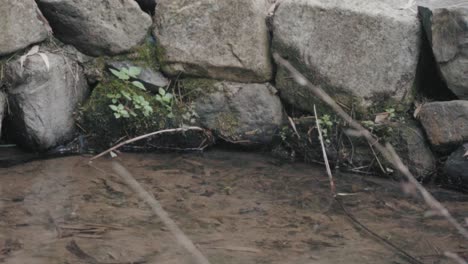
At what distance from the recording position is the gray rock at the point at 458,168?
366 centimetres

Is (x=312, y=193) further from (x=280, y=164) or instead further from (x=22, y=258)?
(x=22, y=258)

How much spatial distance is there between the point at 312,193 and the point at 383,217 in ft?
1.54

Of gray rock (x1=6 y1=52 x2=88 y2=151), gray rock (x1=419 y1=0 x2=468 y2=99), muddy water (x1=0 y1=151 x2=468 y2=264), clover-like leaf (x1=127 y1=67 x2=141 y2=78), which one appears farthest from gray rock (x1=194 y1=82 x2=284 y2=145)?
gray rock (x1=419 y1=0 x2=468 y2=99)

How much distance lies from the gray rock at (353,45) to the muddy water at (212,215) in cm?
62

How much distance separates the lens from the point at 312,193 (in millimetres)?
3500

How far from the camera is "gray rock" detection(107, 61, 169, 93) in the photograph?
409cm

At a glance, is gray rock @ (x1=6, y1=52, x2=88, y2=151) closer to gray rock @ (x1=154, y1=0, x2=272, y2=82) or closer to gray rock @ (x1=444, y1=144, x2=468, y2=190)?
gray rock @ (x1=154, y1=0, x2=272, y2=82)

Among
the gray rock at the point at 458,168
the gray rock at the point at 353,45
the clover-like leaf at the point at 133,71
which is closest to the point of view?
the gray rock at the point at 458,168

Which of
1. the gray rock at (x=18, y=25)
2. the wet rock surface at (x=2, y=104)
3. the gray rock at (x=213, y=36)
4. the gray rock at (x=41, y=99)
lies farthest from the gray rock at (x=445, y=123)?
the wet rock surface at (x=2, y=104)

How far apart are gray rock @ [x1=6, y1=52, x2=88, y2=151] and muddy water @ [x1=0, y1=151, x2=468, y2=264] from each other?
0.76 feet

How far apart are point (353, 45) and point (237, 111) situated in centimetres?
91

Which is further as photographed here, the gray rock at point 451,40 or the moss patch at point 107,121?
the moss patch at point 107,121

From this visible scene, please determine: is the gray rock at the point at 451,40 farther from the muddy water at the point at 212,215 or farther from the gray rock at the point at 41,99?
the gray rock at the point at 41,99

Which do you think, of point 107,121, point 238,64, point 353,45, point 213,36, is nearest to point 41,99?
point 107,121
